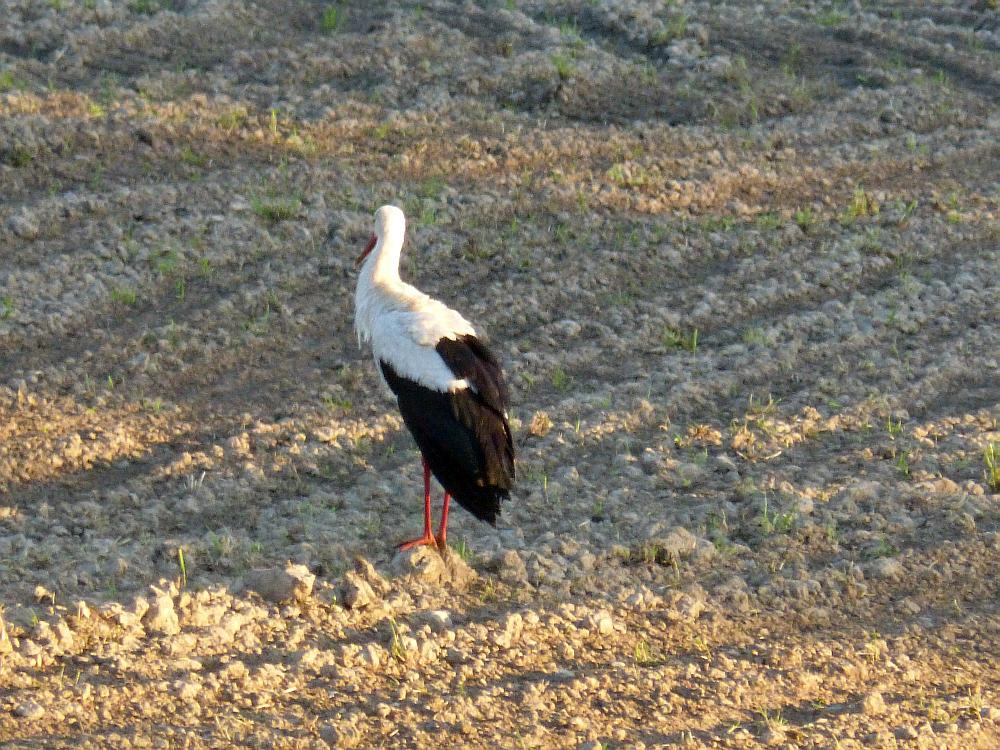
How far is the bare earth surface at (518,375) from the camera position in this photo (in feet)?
17.9

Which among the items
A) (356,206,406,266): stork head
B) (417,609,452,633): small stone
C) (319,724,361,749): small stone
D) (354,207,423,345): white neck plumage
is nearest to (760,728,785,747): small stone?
(417,609,452,633): small stone

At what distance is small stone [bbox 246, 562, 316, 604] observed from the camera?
19.0 ft

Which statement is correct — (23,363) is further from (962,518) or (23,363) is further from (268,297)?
(962,518)

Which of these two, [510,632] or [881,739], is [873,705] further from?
[510,632]

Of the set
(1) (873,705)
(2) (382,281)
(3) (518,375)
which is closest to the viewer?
(1) (873,705)

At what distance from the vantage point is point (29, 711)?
491 cm

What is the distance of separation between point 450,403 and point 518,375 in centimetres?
202

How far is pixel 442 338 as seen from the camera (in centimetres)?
645

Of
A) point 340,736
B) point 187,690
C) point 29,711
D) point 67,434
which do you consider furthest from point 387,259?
point 29,711

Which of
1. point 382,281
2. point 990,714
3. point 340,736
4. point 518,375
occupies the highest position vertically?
point 382,281

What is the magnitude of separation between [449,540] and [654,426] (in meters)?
Answer: 1.56

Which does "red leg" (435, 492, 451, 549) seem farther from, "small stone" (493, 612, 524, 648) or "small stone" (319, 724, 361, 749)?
"small stone" (319, 724, 361, 749)

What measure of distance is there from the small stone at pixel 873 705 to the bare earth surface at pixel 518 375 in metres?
0.01

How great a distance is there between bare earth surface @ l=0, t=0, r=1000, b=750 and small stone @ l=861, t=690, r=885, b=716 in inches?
0.5
